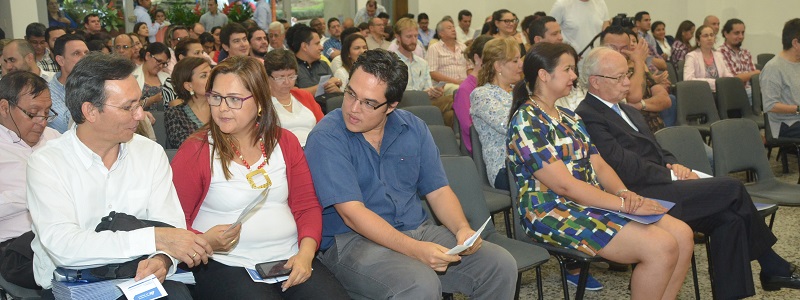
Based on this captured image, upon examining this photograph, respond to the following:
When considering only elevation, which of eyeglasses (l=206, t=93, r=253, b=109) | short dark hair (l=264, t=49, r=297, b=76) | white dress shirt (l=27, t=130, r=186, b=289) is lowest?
white dress shirt (l=27, t=130, r=186, b=289)

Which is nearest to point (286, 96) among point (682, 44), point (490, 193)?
point (490, 193)

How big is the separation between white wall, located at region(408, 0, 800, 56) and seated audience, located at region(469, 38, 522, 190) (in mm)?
8150

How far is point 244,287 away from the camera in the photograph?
2318 millimetres

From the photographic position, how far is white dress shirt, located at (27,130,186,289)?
2.07m

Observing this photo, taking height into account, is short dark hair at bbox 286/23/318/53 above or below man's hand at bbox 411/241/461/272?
above

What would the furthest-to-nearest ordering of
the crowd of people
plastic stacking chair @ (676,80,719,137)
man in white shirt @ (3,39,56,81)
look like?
plastic stacking chair @ (676,80,719,137) < man in white shirt @ (3,39,56,81) < the crowd of people

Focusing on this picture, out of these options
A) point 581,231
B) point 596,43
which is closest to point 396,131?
point 581,231

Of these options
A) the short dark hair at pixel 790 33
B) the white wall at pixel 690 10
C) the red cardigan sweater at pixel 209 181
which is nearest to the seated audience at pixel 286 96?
the red cardigan sweater at pixel 209 181

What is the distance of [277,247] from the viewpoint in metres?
2.54

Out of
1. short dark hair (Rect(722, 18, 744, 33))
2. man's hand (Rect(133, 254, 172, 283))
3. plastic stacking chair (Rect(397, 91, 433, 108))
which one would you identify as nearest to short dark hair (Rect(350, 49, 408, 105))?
man's hand (Rect(133, 254, 172, 283))

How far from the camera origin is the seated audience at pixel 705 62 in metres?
7.32

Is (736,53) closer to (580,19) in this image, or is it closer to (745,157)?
(580,19)

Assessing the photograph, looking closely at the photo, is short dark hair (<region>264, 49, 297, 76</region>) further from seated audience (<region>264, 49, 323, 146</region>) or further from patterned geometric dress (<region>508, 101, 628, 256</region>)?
patterned geometric dress (<region>508, 101, 628, 256</region>)

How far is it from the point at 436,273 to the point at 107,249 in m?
1.04
